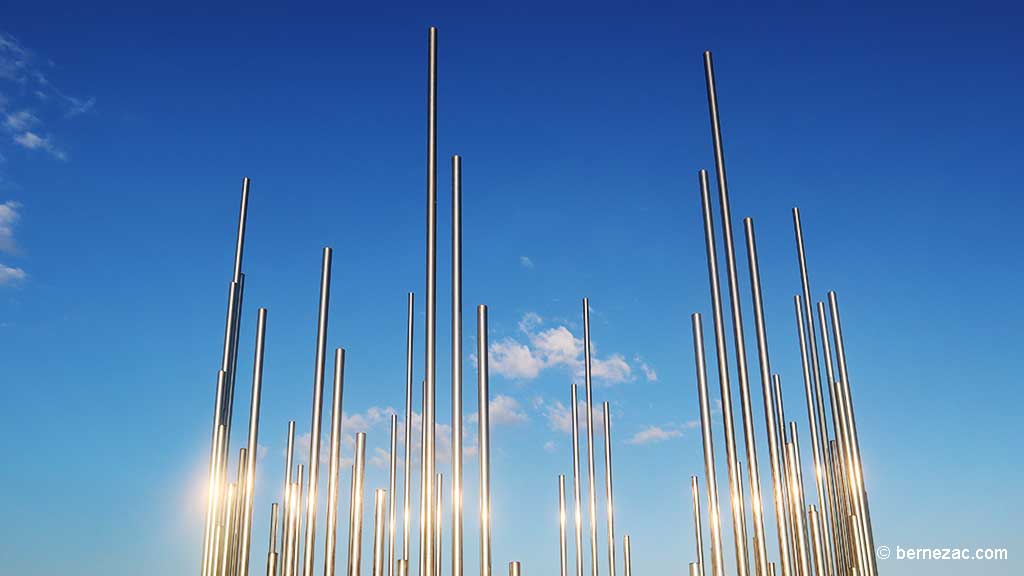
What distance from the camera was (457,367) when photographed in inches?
117

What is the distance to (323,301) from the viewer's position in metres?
4.49

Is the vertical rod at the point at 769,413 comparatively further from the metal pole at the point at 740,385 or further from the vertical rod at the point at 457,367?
the vertical rod at the point at 457,367

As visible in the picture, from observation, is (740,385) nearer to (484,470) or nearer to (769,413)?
(769,413)

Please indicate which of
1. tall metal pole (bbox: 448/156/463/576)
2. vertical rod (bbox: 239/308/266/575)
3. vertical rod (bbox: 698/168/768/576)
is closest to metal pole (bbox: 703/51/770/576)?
vertical rod (bbox: 698/168/768/576)

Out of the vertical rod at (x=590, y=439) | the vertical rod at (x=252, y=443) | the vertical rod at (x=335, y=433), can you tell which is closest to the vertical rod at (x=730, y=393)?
the vertical rod at (x=335, y=433)

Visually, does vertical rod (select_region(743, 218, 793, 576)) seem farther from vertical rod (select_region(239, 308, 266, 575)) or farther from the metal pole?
vertical rod (select_region(239, 308, 266, 575))

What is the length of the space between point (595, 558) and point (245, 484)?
3.57m

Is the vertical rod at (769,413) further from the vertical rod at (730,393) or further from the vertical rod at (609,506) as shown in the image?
the vertical rod at (609,506)

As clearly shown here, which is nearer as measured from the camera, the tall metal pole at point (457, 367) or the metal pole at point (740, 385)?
the tall metal pole at point (457, 367)

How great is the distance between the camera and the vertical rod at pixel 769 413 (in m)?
3.07

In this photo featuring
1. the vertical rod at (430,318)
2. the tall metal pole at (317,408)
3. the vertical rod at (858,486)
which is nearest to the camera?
the vertical rod at (430,318)

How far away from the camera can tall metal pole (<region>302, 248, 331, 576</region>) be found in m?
3.93

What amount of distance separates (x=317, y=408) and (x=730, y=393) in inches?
76.2

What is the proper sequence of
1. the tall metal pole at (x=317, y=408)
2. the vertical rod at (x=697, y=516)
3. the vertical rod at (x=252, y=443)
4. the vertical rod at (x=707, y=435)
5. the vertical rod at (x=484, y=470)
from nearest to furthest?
the vertical rod at (x=484, y=470) < the vertical rod at (x=707, y=435) < the tall metal pole at (x=317, y=408) < the vertical rod at (x=252, y=443) < the vertical rod at (x=697, y=516)
